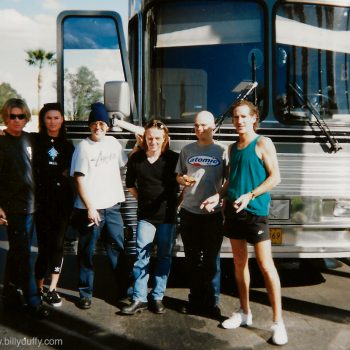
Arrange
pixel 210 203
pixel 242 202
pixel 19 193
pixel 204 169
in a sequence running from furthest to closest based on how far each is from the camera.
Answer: pixel 19 193 → pixel 204 169 → pixel 210 203 → pixel 242 202

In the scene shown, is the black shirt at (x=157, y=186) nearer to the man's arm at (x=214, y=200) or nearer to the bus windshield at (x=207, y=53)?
the man's arm at (x=214, y=200)

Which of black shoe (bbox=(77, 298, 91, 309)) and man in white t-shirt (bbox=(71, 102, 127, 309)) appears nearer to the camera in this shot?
man in white t-shirt (bbox=(71, 102, 127, 309))

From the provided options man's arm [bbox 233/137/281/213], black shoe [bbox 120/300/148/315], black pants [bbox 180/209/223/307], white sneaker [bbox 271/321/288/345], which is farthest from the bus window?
white sneaker [bbox 271/321/288/345]

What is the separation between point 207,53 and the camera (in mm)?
4648

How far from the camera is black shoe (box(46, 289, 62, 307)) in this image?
456 cm

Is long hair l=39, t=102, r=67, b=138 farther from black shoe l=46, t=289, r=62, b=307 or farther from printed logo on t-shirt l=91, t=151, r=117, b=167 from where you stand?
black shoe l=46, t=289, r=62, b=307

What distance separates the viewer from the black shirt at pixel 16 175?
4066 mm

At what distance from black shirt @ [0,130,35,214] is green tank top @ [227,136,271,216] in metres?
1.71

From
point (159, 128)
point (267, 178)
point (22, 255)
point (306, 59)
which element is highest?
point (306, 59)

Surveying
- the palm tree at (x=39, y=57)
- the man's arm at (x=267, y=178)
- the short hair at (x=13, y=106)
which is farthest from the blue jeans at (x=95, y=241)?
the palm tree at (x=39, y=57)

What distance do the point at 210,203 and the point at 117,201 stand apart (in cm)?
95

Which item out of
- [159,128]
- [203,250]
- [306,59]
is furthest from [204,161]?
[306,59]

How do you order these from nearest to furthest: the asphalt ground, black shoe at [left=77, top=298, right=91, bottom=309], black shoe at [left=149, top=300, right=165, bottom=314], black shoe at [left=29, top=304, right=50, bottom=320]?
the asphalt ground → black shoe at [left=29, top=304, right=50, bottom=320] → black shoe at [left=149, top=300, right=165, bottom=314] → black shoe at [left=77, top=298, right=91, bottom=309]

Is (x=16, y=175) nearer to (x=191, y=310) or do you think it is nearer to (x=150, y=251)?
(x=150, y=251)
